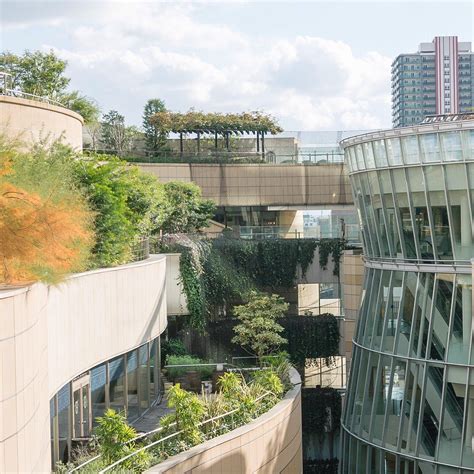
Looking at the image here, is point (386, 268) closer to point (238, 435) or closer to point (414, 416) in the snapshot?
point (414, 416)

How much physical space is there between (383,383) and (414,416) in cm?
186

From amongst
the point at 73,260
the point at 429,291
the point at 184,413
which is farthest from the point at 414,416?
the point at 73,260

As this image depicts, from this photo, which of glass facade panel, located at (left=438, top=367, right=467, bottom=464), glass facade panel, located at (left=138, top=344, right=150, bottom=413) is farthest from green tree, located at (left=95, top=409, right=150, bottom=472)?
glass facade panel, located at (left=438, top=367, right=467, bottom=464)

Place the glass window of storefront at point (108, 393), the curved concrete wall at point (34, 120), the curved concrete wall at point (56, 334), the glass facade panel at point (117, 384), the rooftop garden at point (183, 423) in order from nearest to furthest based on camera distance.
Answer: the curved concrete wall at point (56, 334)
the rooftop garden at point (183, 423)
the glass window of storefront at point (108, 393)
the glass facade panel at point (117, 384)
the curved concrete wall at point (34, 120)

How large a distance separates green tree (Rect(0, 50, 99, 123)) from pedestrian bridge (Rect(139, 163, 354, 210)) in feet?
20.3

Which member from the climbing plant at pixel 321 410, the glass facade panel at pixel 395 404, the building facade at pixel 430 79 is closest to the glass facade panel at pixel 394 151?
the glass facade panel at pixel 395 404

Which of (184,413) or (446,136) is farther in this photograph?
(446,136)

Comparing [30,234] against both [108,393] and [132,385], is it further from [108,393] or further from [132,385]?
[132,385]

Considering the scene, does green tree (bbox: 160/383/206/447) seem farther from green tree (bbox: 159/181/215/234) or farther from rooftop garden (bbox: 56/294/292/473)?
green tree (bbox: 159/181/215/234)

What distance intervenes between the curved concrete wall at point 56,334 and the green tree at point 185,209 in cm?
1102

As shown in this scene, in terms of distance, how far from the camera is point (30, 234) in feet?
45.3

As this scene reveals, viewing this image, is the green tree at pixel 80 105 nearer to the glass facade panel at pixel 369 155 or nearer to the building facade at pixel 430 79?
the glass facade panel at pixel 369 155

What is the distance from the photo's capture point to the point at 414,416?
92.0ft

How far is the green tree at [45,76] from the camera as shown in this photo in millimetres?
42500
